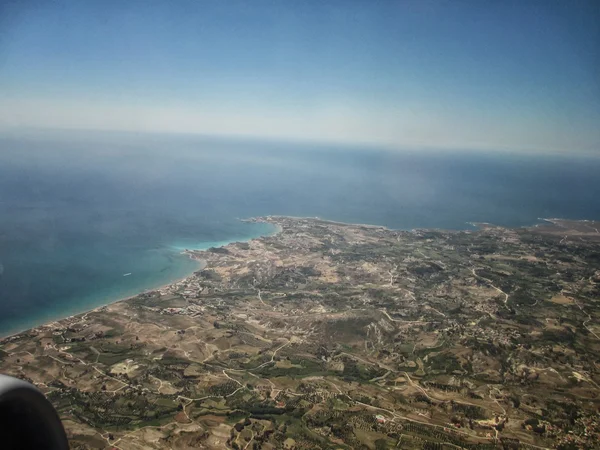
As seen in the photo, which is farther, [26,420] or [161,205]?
[161,205]

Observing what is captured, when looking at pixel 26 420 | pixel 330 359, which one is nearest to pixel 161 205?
pixel 330 359

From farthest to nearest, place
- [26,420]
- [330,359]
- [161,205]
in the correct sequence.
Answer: [161,205], [330,359], [26,420]

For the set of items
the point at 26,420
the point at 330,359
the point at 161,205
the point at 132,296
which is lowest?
the point at 330,359

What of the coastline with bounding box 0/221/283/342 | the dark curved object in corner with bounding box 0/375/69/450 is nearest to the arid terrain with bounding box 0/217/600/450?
the coastline with bounding box 0/221/283/342

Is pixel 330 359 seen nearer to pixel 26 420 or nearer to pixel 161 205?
pixel 26 420

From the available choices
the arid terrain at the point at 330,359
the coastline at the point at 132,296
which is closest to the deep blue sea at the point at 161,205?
the coastline at the point at 132,296

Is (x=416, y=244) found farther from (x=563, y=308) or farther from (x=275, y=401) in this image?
(x=275, y=401)

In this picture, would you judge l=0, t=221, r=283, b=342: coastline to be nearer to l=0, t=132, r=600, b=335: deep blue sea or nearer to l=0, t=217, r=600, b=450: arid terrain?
l=0, t=132, r=600, b=335: deep blue sea
